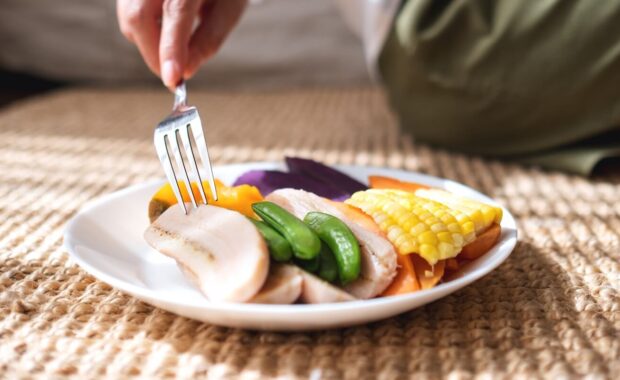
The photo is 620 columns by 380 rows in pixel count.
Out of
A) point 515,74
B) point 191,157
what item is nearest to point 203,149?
point 191,157

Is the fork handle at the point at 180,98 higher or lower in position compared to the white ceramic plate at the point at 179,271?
higher

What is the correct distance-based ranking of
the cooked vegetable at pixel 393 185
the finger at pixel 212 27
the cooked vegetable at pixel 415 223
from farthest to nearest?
the finger at pixel 212 27 < the cooked vegetable at pixel 393 185 < the cooked vegetable at pixel 415 223

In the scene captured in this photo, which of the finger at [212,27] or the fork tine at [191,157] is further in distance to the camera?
the finger at [212,27]

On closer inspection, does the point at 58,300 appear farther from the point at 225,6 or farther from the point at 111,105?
the point at 111,105

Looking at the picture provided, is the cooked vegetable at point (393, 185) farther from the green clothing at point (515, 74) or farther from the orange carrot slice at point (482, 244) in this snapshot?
the green clothing at point (515, 74)

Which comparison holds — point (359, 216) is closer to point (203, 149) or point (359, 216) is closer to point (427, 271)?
point (427, 271)

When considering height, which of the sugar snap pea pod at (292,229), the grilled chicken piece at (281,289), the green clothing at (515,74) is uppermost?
the sugar snap pea pod at (292,229)

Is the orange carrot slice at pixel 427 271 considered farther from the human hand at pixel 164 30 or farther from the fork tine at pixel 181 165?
the human hand at pixel 164 30

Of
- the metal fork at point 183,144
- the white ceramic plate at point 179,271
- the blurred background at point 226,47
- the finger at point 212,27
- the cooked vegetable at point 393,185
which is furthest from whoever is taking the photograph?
the blurred background at point 226,47

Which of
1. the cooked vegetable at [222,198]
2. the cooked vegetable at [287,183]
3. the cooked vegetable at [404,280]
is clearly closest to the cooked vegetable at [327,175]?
the cooked vegetable at [287,183]
